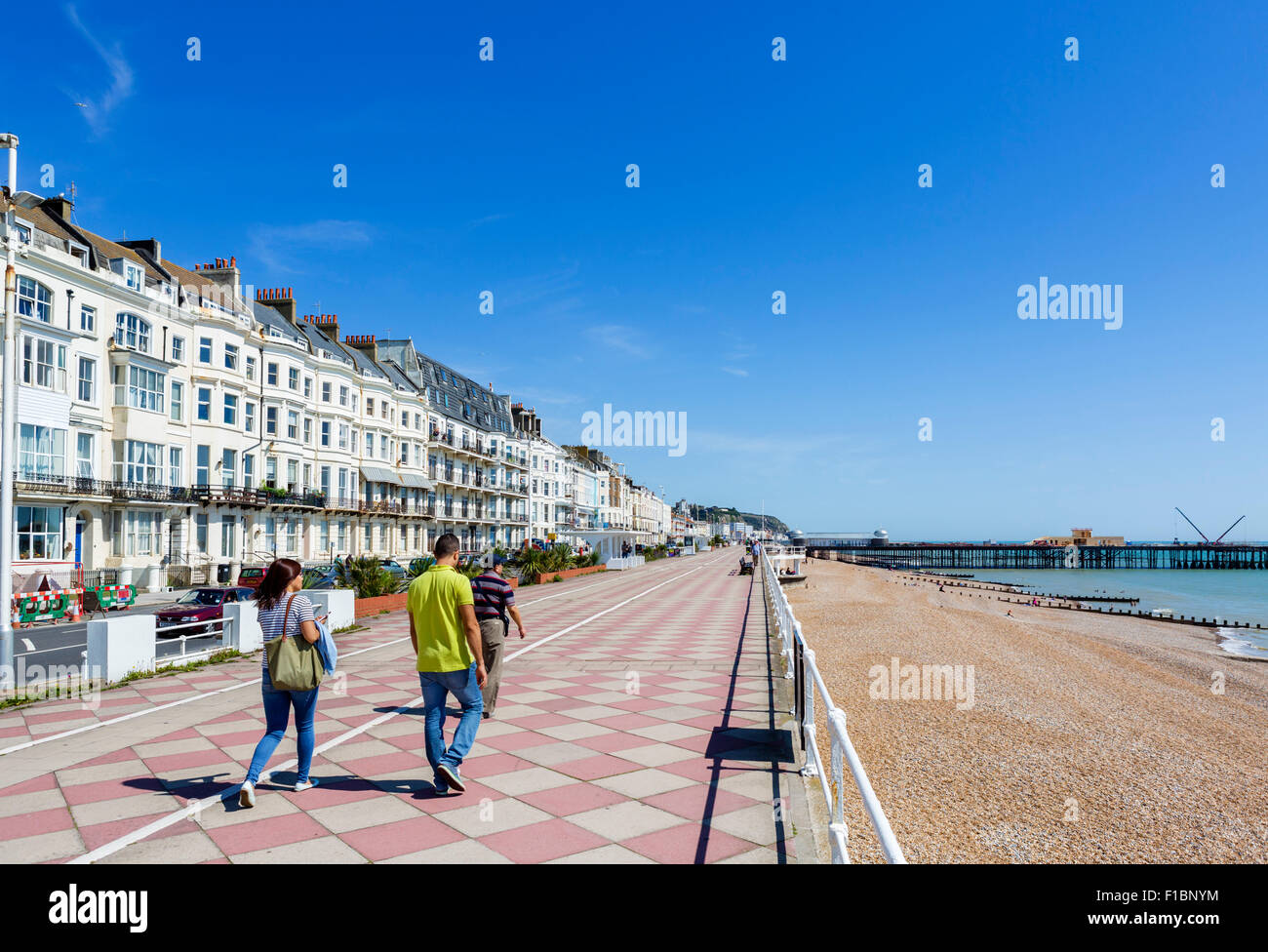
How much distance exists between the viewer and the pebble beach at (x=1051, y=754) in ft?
23.2

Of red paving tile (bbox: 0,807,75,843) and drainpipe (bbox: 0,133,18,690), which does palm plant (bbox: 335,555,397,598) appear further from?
red paving tile (bbox: 0,807,75,843)

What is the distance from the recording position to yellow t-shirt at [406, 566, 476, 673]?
209 inches

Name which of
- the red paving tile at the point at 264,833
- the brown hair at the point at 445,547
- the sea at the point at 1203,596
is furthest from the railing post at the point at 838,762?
the sea at the point at 1203,596

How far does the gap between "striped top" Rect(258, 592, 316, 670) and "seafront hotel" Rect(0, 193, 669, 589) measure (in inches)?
566

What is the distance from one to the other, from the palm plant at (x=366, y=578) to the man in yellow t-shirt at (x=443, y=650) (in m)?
15.3

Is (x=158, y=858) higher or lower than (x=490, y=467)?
lower

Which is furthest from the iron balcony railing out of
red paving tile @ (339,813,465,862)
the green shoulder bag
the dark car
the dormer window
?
red paving tile @ (339,813,465,862)

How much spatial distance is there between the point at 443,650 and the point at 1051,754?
9056mm

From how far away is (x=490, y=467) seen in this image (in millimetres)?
58219

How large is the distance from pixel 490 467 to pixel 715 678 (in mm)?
49876

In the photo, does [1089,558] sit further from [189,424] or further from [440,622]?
[440,622]
